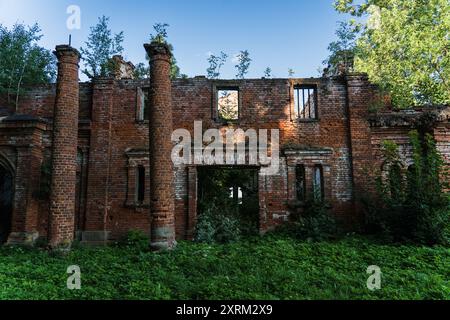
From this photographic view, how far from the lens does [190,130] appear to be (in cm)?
1229

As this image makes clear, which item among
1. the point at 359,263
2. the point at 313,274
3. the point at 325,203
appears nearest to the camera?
the point at 313,274

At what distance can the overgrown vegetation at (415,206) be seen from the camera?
9586 millimetres

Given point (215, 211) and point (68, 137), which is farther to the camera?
point (215, 211)

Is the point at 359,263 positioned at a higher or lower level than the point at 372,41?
lower

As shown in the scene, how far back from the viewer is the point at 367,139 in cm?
1201

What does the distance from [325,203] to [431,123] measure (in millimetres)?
4688

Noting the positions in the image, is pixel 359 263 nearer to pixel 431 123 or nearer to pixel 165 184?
pixel 165 184

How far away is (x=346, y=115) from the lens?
12320 mm

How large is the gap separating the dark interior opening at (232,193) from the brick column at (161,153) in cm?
343

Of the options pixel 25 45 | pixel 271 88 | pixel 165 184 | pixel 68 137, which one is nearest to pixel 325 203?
pixel 271 88

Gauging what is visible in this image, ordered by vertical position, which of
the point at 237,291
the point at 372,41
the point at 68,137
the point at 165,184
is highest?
the point at 372,41

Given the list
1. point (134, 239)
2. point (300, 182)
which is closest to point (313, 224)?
point (300, 182)

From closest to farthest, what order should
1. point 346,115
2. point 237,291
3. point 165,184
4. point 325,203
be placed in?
point 237,291 → point 165,184 → point 325,203 → point 346,115

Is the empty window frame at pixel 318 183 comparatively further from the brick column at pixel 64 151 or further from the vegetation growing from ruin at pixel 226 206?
the brick column at pixel 64 151
